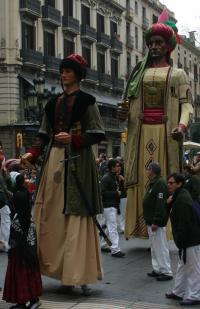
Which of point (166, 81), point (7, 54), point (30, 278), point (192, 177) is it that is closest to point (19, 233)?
point (30, 278)

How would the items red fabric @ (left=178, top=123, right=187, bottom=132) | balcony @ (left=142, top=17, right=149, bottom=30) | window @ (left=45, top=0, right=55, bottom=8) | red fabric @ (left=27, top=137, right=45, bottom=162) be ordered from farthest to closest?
balcony @ (left=142, top=17, right=149, bottom=30) → window @ (left=45, top=0, right=55, bottom=8) → red fabric @ (left=178, top=123, right=187, bottom=132) → red fabric @ (left=27, top=137, right=45, bottom=162)

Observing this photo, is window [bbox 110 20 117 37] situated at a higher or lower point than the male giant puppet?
higher

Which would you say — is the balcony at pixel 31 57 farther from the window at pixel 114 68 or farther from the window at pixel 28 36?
the window at pixel 114 68

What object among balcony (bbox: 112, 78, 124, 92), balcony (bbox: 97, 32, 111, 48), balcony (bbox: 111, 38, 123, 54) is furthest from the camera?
balcony (bbox: 112, 78, 124, 92)

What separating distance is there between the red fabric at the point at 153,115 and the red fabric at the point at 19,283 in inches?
149

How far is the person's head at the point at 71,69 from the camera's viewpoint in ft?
20.1

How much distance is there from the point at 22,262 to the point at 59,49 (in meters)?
35.0

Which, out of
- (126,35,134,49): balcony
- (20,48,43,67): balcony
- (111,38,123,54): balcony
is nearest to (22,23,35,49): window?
(20,48,43,67): balcony

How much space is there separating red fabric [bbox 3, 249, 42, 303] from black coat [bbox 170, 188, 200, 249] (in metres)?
1.42

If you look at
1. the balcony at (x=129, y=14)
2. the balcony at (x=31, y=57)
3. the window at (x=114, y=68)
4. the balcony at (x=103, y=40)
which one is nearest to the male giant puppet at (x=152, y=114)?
the balcony at (x=31, y=57)

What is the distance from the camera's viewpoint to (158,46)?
27.8 ft

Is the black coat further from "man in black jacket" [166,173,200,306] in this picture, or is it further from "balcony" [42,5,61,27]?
"balcony" [42,5,61,27]

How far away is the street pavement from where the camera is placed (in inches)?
218

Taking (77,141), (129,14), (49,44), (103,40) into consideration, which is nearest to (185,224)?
(77,141)
